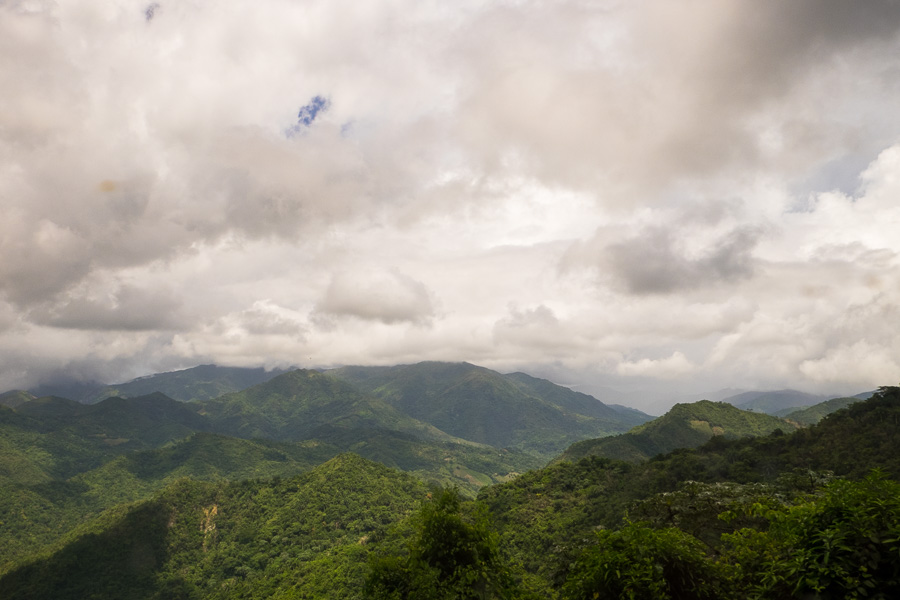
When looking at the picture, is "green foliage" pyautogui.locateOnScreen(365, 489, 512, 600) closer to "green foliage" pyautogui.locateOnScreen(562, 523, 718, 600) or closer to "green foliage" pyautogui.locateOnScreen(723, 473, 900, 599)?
"green foliage" pyautogui.locateOnScreen(562, 523, 718, 600)

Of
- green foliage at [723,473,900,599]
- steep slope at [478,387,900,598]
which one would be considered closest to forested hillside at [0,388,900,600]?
green foliage at [723,473,900,599]

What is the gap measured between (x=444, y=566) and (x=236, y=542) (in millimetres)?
179997

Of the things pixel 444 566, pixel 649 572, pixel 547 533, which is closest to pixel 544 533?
pixel 547 533

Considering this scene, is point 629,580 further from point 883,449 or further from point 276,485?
point 276,485

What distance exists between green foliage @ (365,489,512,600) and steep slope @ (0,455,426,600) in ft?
314

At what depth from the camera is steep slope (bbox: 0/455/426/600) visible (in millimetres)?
124562

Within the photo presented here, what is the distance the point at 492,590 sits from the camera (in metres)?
Result: 20.5

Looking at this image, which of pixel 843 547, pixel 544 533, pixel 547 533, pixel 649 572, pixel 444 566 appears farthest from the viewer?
pixel 544 533

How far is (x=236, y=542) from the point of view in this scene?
16150cm

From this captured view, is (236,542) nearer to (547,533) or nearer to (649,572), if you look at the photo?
(547,533)

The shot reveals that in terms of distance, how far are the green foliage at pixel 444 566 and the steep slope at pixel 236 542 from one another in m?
95.8

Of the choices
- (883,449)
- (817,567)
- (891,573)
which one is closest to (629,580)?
(817,567)

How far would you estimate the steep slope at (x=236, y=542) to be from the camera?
125 meters

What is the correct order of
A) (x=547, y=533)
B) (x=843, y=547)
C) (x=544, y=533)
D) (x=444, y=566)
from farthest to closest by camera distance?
(x=544, y=533)
(x=547, y=533)
(x=444, y=566)
(x=843, y=547)
